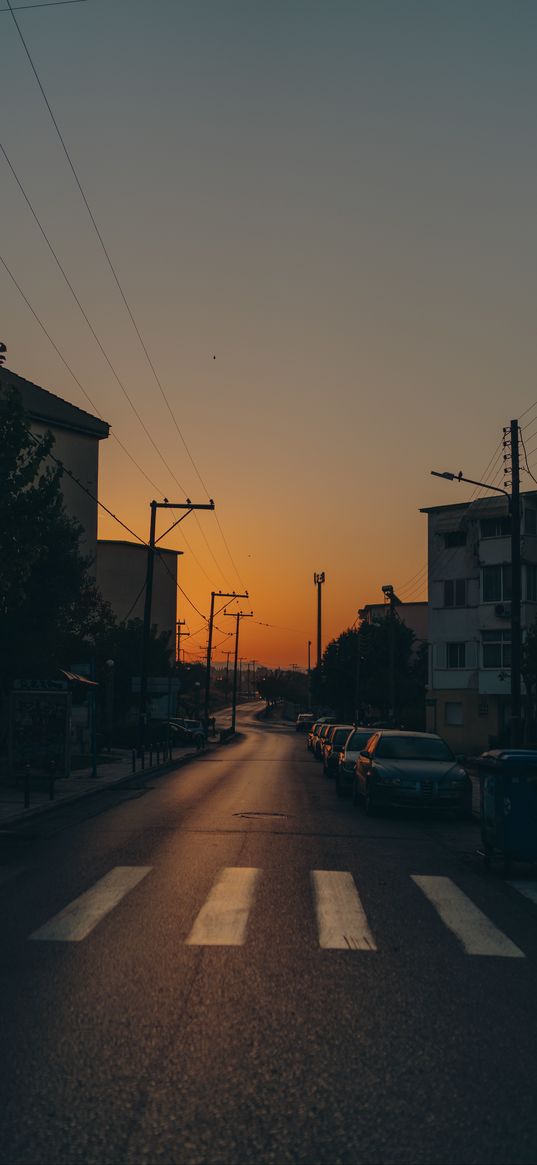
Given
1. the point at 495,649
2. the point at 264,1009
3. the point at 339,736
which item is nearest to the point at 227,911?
the point at 264,1009

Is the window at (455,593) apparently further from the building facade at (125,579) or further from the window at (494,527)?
the building facade at (125,579)

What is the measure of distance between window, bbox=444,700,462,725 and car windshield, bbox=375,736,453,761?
42.4m

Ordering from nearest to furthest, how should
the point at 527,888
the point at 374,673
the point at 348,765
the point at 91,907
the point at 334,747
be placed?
the point at 91,907 < the point at 527,888 < the point at 348,765 < the point at 334,747 < the point at 374,673

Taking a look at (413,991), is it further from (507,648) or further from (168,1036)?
(507,648)

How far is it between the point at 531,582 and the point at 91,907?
169 feet

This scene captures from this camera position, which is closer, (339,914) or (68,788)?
(339,914)

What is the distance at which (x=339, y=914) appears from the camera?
408 inches

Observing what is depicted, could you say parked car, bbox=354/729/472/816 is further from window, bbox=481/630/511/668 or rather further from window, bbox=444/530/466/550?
window, bbox=444/530/466/550

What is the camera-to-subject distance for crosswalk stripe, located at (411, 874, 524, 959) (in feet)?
30.2

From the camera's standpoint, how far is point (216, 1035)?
6391 millimetres

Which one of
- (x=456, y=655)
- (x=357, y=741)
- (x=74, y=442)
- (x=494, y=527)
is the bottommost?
(x=357, y=741)

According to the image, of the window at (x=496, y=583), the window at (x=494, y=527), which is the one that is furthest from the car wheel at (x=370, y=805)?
the window at (x=494, y=527)

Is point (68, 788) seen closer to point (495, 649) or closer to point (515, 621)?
point (515, 621)

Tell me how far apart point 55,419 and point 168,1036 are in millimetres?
75704
